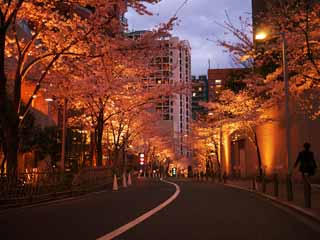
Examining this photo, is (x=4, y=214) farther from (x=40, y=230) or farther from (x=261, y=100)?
(x=261, y=100)

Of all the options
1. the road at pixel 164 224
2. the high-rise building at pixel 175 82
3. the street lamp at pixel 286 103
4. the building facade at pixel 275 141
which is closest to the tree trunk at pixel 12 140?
the road at pixel 164 224

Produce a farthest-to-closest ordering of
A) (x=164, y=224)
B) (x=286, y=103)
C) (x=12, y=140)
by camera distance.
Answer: (x=286, y=103)
(x=12, y=140)
(x=164, y=224)

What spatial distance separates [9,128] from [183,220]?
8511 millimetres

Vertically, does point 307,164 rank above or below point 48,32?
below

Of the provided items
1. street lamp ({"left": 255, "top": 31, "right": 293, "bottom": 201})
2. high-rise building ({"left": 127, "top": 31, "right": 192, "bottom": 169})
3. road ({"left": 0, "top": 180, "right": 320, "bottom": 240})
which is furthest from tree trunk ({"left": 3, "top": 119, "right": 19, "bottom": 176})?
street lamp ({"left": 255, "top": 31, "right": 293, "bottom": 201})

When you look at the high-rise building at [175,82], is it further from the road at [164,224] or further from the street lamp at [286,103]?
the road at [164,224]

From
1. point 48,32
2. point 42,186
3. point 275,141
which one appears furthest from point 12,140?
point 275,141

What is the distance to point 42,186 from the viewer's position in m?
16.3

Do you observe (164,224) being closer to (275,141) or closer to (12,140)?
(12,140)

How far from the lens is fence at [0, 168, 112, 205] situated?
543 inches

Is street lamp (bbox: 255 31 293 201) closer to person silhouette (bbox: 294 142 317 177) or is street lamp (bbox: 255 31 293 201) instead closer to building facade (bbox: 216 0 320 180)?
building facade (bbox: 216 0 320 180)

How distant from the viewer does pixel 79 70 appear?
2172 cm

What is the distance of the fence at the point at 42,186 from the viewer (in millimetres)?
13797

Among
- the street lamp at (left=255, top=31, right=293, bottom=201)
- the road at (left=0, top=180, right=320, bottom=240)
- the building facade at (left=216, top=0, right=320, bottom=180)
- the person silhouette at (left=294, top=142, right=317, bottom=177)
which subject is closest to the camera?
the road at (left=0, top=180, right=320, bottom=240)
